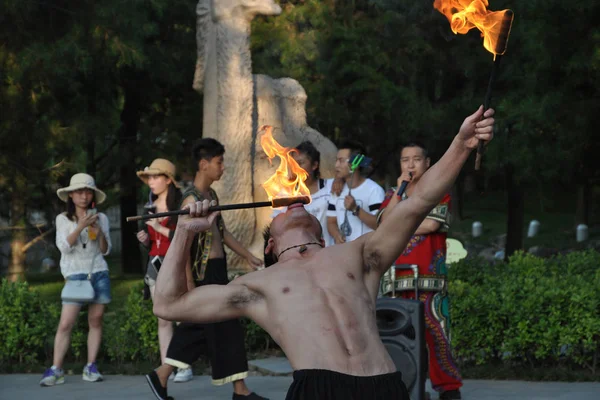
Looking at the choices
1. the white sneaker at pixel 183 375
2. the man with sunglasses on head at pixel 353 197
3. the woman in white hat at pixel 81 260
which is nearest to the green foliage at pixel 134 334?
the woman in white hat at pixel 81 260

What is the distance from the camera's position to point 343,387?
3650mm

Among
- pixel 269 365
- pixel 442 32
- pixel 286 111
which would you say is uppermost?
pixel 442 32

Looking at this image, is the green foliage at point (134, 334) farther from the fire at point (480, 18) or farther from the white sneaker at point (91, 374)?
the fire at point (480, 18)

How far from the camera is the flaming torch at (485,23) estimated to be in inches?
145

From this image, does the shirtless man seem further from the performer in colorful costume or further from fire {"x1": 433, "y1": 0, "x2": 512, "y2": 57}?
the performer in colorful costume

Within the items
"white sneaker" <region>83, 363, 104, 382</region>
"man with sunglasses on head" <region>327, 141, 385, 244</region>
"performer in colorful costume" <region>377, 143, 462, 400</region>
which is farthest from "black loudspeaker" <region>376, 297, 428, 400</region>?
"white sneaker" <region>83, 363, 104, 382</region>

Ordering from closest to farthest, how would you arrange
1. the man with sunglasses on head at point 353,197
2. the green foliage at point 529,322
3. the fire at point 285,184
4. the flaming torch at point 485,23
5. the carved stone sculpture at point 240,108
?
the flaming torch at point 485,23, the fire at point 285,184, the man with sunglasses on head at point 353,197, the green foliage at point 529,322, the carved stone sculpture at point 240,108

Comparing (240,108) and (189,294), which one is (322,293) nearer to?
(189,294)

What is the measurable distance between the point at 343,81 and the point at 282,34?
64.6 inches

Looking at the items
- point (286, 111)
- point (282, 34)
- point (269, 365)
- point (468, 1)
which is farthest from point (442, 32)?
point (468, 1)

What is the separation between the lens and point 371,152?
73.5 feet

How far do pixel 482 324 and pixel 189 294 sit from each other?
179 inches

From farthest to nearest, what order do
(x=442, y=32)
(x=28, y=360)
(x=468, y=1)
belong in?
(x=442, y=32)
(x=28, y=360)
(x=468, y=1)

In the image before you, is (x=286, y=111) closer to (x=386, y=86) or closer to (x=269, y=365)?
(x=269, y=365)
